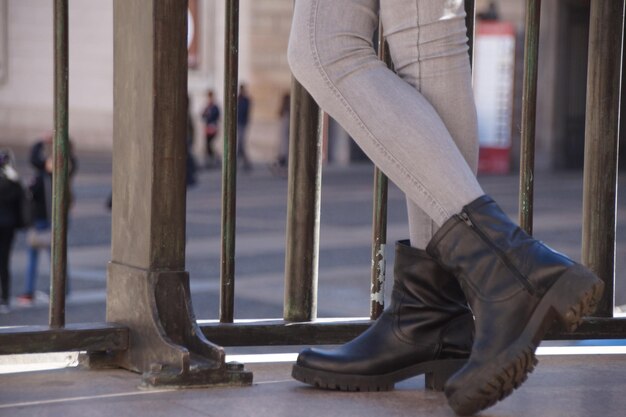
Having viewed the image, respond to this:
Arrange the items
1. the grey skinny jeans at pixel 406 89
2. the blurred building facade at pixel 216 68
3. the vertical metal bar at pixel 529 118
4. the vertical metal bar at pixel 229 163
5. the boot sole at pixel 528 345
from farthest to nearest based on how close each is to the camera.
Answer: the blurred building facade at pixel 216 68
the vertical metal bar at pixel 529 118
the vertical metal bar at pixel 229 163
the grey skinny jeans at pixel 406 89
the boot sole at pixel 528 345

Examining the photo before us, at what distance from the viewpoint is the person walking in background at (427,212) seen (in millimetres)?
1935

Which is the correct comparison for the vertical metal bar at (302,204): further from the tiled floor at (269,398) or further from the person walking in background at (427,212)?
the person walking in background at (427,212)

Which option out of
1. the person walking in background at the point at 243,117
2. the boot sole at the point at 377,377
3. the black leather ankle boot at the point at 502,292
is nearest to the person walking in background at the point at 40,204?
the boot sole at the point at 377,377

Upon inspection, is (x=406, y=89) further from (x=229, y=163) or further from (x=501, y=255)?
(x=229, y=163)

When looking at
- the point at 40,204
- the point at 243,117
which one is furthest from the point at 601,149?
the point at 243,117

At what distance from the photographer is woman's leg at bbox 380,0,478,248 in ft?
6.88

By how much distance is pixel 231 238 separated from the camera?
2529mm

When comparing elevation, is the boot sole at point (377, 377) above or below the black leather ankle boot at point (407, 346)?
below

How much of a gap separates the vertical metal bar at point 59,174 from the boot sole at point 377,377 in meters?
0.54

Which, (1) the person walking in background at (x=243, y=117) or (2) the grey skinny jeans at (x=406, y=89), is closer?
(2) the grey skinny jeans at (x=406, y=89)

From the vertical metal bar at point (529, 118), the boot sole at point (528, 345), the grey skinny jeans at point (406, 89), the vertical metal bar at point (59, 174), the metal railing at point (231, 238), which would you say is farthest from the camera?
the vertical metal bar at point (529, 118)

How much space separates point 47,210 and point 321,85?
320 inches

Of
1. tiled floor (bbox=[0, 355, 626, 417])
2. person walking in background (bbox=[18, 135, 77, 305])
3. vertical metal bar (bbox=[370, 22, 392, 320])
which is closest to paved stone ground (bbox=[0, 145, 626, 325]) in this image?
person walking in background (bbox=[18, 135, 77, 305])

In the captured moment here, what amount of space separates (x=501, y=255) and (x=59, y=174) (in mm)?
931
